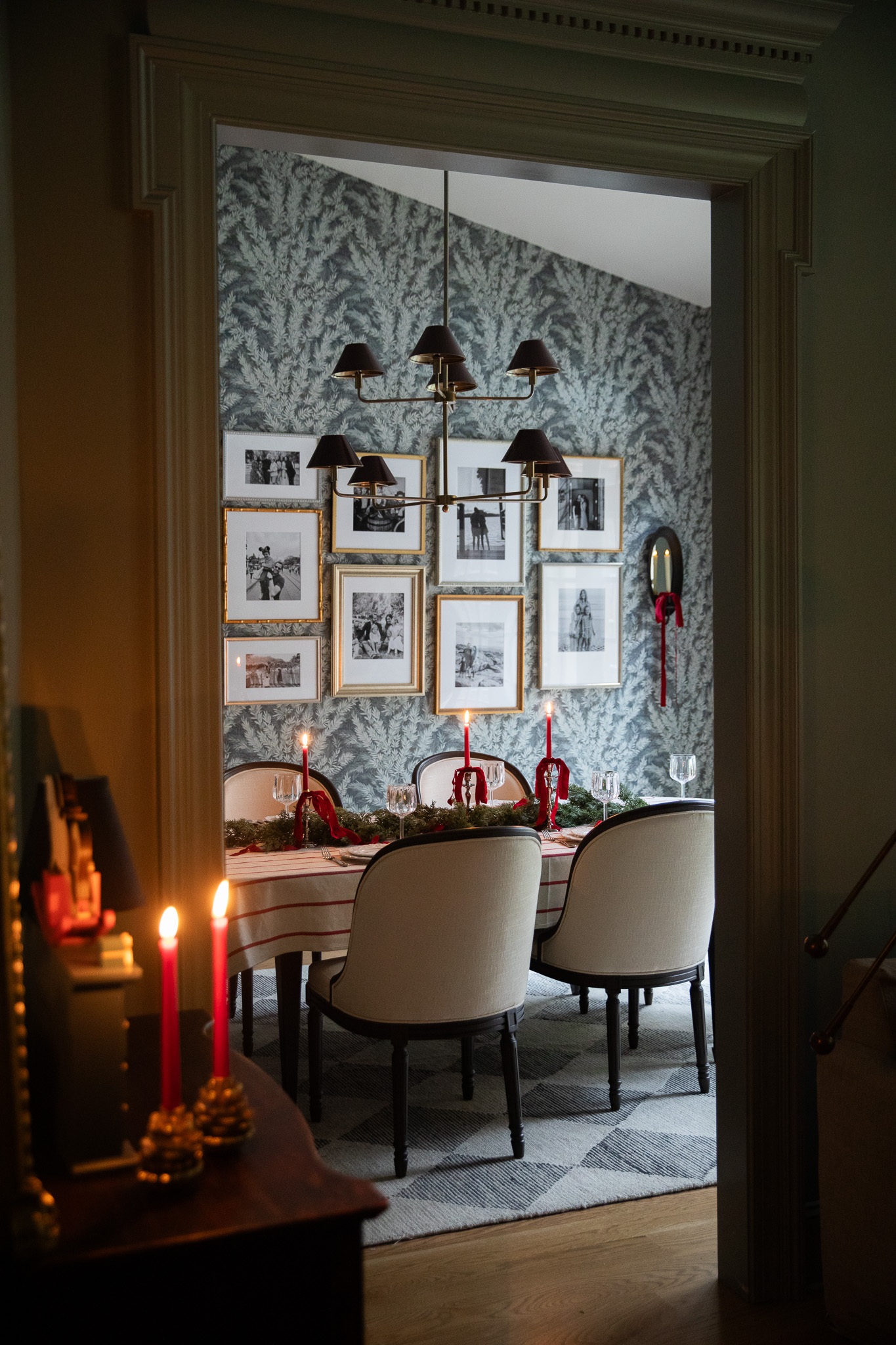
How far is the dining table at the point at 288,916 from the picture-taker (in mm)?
3219

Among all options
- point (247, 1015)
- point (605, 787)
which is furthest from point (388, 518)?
point (247, 1015)

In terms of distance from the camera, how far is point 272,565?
17.3 ft

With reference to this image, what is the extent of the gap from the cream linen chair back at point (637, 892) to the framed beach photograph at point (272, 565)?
7.80 feet

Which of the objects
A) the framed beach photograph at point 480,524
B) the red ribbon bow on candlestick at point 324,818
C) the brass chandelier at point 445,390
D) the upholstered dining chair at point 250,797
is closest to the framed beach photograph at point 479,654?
the framed beach photograph at point 480,524

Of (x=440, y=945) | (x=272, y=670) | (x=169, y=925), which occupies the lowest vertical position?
(x=440, y=945)

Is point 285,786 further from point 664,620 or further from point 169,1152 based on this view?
point 664,620

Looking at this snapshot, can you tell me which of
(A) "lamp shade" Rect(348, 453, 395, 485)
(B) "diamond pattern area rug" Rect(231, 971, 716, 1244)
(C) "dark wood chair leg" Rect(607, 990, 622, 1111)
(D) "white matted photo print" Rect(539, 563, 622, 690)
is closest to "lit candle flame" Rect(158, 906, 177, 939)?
(B) "diamond pattern area rug" Rect(231, 971, 716, 1244)

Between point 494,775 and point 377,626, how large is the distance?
1.27 m

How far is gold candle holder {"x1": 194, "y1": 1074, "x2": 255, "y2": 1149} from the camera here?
4.38 ft

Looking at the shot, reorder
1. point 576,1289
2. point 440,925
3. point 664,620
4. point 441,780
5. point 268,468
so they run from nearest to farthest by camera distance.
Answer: point 576,1289 < point 440,925 < point 441,780 < point 268,468 < point 664,620

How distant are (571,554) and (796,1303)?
3948mm

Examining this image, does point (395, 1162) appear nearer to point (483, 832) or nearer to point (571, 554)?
point (483, 832)

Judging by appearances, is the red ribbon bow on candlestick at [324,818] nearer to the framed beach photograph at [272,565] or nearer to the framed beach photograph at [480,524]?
the framed beach photograph at [272,565]

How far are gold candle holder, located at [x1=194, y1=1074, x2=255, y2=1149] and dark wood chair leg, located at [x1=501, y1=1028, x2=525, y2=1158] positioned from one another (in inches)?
74.2
